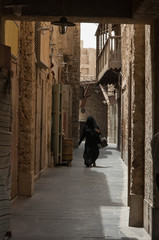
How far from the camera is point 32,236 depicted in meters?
5.37

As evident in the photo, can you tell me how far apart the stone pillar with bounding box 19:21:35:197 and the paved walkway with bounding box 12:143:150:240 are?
39cm

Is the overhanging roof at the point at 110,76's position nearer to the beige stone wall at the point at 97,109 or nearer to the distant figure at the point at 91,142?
the distant figure at the point at 91,142

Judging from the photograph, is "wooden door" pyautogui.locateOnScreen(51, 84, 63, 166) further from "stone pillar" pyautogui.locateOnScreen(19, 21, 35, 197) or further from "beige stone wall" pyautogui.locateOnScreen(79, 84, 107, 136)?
"beige stone wall" pyautogui.locateOnScreen(79, 84, 107, 136)

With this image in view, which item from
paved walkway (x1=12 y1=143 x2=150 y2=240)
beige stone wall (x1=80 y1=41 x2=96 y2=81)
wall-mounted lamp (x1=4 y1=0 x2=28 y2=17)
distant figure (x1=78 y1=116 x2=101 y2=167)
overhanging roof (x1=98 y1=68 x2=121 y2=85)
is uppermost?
beige stone wall (x1=80 y1=41 x2=96 y2=81)

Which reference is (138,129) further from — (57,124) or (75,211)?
(57,124)

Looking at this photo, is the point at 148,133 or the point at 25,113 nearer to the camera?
the point at 148,133

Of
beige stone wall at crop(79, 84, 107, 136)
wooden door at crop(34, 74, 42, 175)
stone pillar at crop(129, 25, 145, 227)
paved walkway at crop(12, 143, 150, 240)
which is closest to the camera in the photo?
paved walkway at crop(12, 143, 150, 240)

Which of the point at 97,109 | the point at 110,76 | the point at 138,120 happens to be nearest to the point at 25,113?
the point at 138,120

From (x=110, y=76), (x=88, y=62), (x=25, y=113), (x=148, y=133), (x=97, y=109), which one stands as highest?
(x=88, y=62)

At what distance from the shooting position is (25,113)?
8.16 meters

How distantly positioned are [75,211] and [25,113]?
218cm

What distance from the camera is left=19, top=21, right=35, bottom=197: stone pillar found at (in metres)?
8.16

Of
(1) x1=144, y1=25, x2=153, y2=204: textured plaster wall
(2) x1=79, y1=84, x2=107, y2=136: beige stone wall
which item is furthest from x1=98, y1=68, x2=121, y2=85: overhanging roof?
(1) x1=144, y1=25, x2=153, y2=204: textured plaster wall

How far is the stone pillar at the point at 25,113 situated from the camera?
26.8 feet
